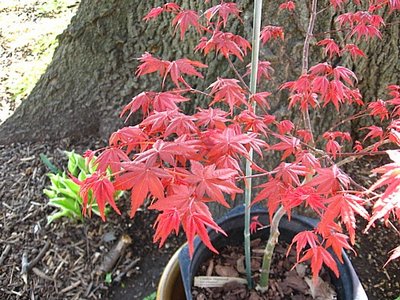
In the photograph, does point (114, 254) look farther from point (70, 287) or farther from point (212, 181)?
point (212, 181)

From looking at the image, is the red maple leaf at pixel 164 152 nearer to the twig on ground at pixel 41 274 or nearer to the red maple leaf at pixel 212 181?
the red maple leaf at pixel 212 181

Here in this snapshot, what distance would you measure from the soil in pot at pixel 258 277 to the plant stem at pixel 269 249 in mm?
33

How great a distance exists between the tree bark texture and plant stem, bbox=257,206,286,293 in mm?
528

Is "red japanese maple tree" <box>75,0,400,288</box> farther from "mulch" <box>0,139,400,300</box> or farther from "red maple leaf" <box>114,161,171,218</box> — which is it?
"mulch" <box>0,139,400,300</box>

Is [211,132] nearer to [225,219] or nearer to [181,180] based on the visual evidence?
[181,180]

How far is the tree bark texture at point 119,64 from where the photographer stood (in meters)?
1.56

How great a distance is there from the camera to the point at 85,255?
1785 millimetres

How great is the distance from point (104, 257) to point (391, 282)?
1.19 meters

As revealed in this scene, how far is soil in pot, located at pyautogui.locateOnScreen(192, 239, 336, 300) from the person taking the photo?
131cm

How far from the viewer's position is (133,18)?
196 cm

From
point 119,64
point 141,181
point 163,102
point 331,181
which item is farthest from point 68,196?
point 331,181

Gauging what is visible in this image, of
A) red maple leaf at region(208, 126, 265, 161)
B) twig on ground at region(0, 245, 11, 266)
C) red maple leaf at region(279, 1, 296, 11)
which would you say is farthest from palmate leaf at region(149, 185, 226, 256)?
twig on ground at region(0, 245, 11, 266)

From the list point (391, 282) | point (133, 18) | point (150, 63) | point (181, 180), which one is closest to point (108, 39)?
point (133, 18)

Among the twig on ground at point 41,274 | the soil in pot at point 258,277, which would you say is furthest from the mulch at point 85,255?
the soil in pot at point 258,277
